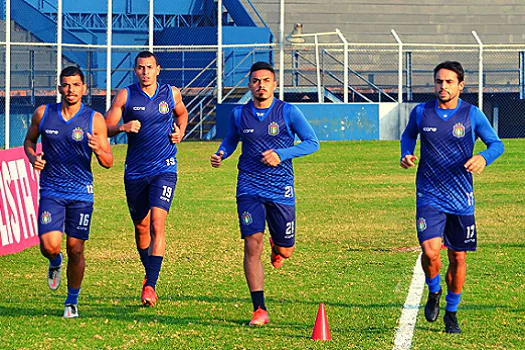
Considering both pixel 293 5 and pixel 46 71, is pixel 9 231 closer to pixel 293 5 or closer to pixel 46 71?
pixel 46 71

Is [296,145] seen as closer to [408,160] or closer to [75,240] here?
[408,160]

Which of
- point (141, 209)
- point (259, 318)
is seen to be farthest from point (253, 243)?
point (141, 209)

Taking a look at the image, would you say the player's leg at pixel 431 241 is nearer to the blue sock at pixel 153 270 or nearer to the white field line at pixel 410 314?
the white field line at pixel 410 314

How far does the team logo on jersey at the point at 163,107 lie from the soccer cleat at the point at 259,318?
2.19 m

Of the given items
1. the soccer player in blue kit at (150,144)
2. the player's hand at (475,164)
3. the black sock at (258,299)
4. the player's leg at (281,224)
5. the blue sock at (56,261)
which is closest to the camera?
the player's hand at (475,164)

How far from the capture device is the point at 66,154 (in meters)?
9.12

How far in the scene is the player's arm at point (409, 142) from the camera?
28.4 ft

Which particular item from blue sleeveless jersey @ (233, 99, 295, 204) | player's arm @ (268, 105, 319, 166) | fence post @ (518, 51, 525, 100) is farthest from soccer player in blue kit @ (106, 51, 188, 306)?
fence post @ (518, 51, 525, 100)

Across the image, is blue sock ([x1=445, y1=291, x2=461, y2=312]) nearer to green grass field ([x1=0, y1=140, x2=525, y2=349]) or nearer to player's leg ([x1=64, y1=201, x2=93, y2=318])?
green grass field ([x1=0, y1=140, x2=525, y2=349])

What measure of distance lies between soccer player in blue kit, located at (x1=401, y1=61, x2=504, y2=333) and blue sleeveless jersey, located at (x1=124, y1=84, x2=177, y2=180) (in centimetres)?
246

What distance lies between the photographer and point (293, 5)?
4031 centimetres

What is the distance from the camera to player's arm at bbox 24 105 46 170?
29.5 ft

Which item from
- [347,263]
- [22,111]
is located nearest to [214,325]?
[347,263]

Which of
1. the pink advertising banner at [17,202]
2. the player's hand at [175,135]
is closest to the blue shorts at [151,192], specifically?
the player's hand at [175,135]
